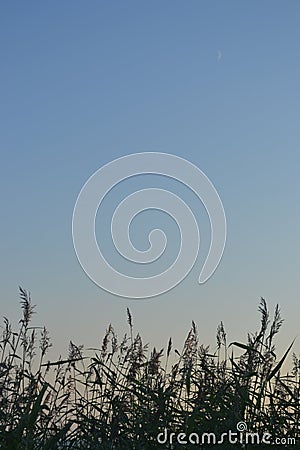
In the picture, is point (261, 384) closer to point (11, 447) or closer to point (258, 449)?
point (258, 449)

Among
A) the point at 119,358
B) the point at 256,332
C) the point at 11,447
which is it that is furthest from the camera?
the point at 119,358

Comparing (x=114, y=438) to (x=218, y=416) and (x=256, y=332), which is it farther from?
(x=256, y=332)

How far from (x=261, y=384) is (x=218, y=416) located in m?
0.37

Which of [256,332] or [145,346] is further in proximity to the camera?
[145,346]

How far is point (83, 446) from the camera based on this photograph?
4746mm

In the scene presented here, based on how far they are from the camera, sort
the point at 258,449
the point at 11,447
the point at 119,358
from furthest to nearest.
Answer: the point at 119,358, the point at 258,449, the point at 11,447

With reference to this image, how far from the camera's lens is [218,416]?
4.91 metres

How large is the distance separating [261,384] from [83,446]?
1.17m

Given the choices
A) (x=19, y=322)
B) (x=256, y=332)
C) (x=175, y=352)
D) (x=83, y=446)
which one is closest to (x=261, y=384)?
(x=256, y=332)

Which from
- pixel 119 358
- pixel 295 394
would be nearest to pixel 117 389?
pixel 119 358

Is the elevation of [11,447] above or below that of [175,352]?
below

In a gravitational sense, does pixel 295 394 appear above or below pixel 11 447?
above

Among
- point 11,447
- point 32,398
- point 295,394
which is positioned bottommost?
point 11,447

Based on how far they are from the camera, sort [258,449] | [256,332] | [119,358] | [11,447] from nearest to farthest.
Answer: [11,447]
[258,449]
[256,332]
[119,358]
